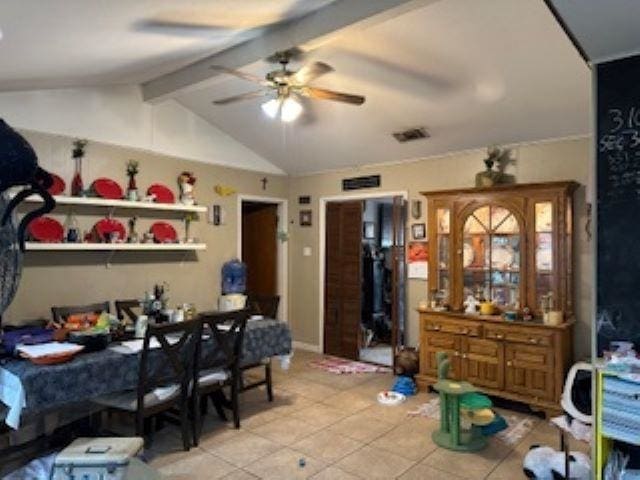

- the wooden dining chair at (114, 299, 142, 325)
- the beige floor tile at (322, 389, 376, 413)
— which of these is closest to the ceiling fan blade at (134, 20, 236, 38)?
the wooden dining chair at (114, 299, 142, 325)

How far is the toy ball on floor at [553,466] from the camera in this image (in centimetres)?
251

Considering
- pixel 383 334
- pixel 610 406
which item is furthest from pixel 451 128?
pixel 383 334

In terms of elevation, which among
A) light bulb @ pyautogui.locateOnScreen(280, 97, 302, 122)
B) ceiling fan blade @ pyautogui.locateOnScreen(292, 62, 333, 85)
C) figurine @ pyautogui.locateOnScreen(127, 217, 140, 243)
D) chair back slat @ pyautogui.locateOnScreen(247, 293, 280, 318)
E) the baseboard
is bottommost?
the baseboard

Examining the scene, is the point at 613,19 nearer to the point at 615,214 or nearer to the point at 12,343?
the point at 615,214

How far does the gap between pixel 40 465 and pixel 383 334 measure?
521cm

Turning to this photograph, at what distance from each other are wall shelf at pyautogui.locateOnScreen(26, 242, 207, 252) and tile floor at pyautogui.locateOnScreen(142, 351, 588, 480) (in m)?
1.65

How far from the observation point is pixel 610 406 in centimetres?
189

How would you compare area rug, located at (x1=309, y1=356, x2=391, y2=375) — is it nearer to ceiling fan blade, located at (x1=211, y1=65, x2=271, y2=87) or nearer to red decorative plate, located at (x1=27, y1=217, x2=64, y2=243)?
red decorative plate, located at (x1=27, y1=217, x2=64, y2=243)

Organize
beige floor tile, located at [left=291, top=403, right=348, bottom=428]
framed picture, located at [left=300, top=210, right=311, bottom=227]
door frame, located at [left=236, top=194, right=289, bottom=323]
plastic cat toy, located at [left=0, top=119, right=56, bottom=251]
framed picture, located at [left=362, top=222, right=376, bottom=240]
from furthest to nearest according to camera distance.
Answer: framed picture, located at [left=362, top=222, right=376, bottom=240], door frame, located at [left=236, top=194, right=289, bottom=323], framed picture, located at [left=300, top=210, right=311, bottom=227], beige floor tile, located at [left=291, top=403, right=348, bottom=428], plastic cat toy, located at [left=0, top=119, right=56, bottom=251]

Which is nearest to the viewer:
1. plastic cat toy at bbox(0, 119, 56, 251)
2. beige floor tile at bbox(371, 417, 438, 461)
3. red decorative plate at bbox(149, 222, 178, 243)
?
plastic cat toy at bbox(0, 119, 56, 251)

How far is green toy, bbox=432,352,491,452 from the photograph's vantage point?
309 centimetres

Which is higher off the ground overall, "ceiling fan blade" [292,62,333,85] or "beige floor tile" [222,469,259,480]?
"ceiling fan blade" [292,62,333,85]

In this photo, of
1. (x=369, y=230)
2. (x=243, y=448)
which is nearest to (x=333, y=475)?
(x=243, y=448)

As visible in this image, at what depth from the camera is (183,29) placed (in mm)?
2719
